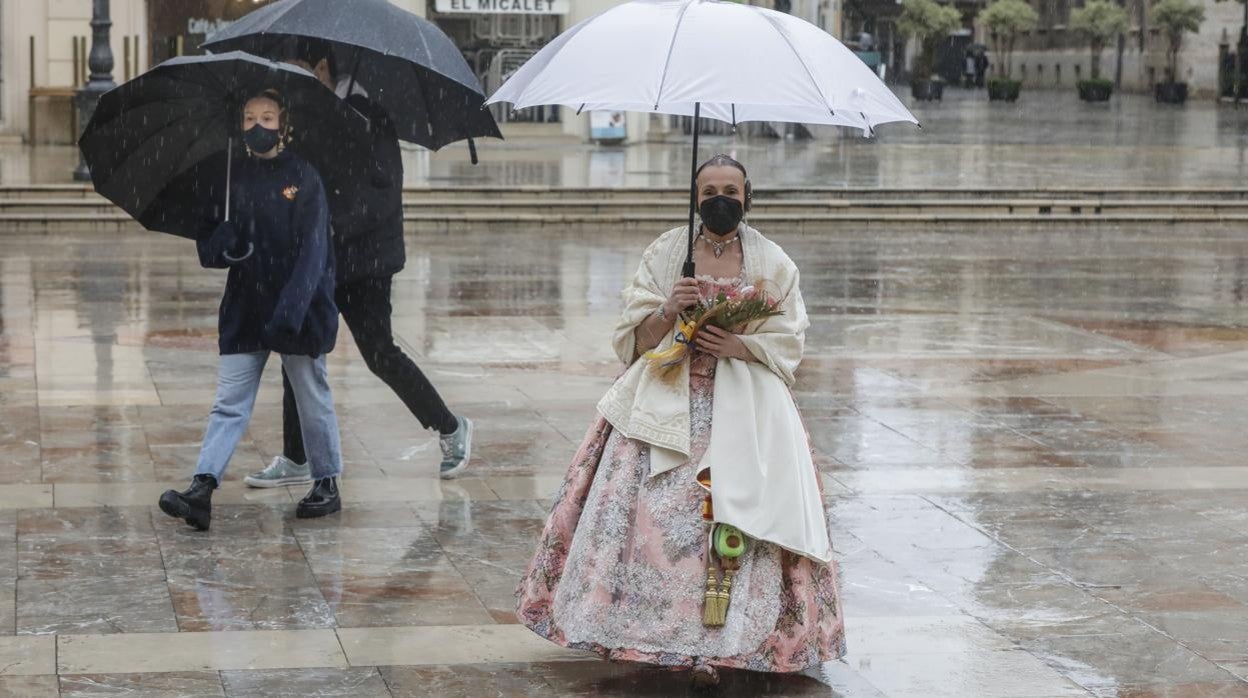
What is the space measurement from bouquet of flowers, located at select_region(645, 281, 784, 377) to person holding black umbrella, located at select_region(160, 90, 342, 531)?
6.61 feet

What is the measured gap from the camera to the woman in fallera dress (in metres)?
5.48

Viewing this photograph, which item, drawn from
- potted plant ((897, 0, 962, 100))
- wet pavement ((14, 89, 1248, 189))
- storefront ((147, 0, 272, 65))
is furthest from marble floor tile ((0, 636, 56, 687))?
potted plant ((897, 0, 962, 100))

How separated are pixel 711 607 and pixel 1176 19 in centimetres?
6652

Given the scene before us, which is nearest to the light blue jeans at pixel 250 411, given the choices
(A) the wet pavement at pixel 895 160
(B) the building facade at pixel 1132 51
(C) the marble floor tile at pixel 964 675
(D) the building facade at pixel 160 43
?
(C) the marble floor tile at pixel 964 675

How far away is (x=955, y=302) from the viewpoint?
49.2 feet

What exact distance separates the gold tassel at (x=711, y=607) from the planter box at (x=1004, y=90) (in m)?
61.0

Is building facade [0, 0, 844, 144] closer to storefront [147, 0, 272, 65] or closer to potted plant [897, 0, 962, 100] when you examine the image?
storefront [147, 0, 272, 65]

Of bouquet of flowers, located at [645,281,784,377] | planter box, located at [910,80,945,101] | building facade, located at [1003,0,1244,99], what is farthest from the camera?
building facade, located at [1003,0,1244,99]

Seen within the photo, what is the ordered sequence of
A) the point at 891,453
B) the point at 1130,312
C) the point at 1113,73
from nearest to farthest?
1. the point at 891,453
2. the point at 1130,312
3. the point at 1113,73

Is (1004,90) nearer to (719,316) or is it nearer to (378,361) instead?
(378,361)

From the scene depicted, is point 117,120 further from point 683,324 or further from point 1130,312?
point 1130,312

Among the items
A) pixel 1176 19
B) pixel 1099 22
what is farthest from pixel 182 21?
pixel 1099 22

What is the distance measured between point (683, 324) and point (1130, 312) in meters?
9.41

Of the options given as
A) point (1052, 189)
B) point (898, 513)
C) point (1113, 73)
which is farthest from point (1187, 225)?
point (1113, 73)
